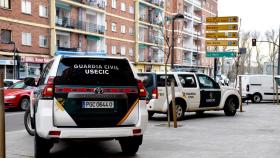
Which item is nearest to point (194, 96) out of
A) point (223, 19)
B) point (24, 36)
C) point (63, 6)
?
point (223, 19)

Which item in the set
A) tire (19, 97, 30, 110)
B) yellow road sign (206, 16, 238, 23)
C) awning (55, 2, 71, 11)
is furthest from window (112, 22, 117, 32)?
tire (19, 97, 30, 110)

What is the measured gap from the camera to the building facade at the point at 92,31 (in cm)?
3781

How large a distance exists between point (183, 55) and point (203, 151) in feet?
223

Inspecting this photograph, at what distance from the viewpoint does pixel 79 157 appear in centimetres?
754

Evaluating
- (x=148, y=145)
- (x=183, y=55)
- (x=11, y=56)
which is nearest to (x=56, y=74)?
(x=148, y=145)

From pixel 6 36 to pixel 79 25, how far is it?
1148cm

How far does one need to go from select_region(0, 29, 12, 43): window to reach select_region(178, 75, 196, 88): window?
83.3 feet

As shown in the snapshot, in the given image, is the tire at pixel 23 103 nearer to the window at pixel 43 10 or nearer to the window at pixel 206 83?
the window at pixel 206 83

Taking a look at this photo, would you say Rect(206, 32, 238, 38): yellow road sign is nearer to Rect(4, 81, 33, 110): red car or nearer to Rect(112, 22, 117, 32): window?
Rect(4, 81, 33, 110): red car

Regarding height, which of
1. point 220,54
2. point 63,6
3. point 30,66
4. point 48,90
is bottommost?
point 48,90

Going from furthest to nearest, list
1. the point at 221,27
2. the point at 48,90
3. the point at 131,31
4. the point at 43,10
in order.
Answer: the point at 131,31 → the point at 43,10 → the point at 221,27 → the point at 48,90

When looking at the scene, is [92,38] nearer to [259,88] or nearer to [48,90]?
[259,88]

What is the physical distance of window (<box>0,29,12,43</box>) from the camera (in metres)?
36.5

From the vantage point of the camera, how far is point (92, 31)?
49250 mm
